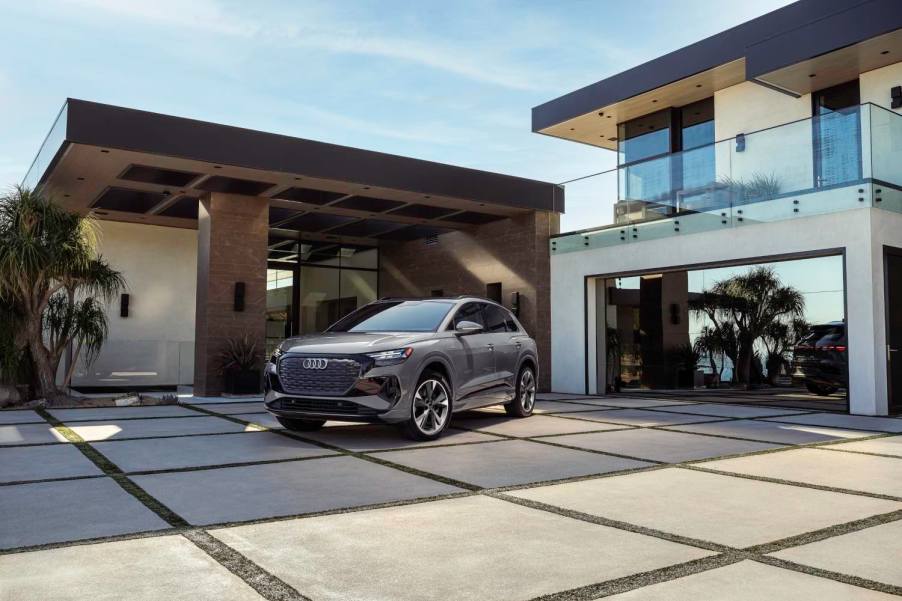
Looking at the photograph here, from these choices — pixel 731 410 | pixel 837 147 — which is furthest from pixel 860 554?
pixel 837 147

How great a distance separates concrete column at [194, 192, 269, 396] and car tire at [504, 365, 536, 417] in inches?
240

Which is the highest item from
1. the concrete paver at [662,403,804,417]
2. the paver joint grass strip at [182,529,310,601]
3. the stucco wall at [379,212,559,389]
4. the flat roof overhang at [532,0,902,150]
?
the flat roof overhang at [532,0,902,150]

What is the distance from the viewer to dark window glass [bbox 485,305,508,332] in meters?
9.95

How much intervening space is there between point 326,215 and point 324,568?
14602mm

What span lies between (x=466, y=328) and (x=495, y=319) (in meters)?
1.51

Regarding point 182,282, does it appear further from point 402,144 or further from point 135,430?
point 135,430

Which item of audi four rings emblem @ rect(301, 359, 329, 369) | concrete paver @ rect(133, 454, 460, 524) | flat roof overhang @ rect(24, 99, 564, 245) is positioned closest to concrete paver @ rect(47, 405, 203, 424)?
audi four rings emblem @ rect(301, 359, 329, 369)

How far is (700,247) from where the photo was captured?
13586mm

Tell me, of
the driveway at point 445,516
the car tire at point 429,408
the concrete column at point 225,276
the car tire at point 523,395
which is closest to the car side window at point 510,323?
the car tire at point 523,395

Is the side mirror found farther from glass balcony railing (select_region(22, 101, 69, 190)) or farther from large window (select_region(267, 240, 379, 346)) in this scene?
large window (select_region(267, 240, 379, 346))

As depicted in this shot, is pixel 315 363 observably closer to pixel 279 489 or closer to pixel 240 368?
pixel 279 489

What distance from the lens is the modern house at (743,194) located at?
1153 cm

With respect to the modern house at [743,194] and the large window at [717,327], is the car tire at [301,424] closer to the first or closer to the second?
the modern house at [743,194]

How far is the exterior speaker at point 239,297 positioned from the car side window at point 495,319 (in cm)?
613
